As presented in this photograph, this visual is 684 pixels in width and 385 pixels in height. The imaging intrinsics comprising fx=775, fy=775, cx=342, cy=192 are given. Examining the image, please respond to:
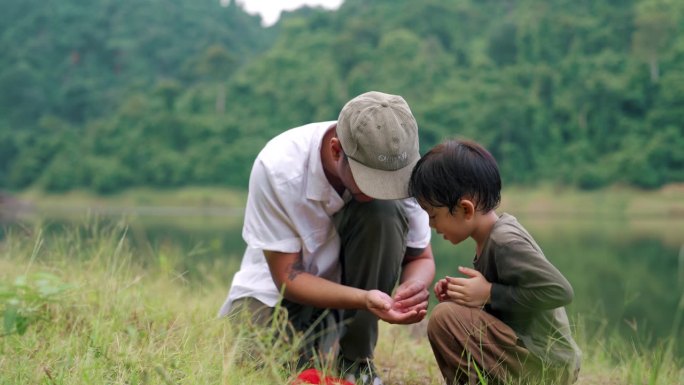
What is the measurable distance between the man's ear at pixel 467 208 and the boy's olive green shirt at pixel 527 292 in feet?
0.21

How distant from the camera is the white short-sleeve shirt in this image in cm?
211

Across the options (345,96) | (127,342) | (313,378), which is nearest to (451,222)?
(313,378)

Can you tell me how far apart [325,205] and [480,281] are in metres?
0.51

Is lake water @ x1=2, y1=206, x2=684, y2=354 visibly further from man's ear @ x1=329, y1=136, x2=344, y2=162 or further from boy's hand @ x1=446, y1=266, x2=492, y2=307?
man's ear @ x1=329, y1=136, x2=344, y2=162

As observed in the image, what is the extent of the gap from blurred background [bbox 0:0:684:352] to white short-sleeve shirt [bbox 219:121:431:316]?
1475 cm

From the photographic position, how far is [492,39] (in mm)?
38344

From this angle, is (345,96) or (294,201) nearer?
(294,201)

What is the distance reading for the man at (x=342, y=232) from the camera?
6.41 feet

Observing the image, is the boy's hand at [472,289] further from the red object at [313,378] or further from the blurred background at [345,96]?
the blurred background at [345,96]

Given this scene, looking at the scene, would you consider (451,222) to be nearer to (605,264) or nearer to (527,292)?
(527,292)

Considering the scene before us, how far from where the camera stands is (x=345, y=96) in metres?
36.2

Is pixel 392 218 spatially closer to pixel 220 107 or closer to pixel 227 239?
pixel 227 239

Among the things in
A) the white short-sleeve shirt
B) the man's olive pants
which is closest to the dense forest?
the man's olive pants

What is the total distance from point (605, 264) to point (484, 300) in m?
9.23
